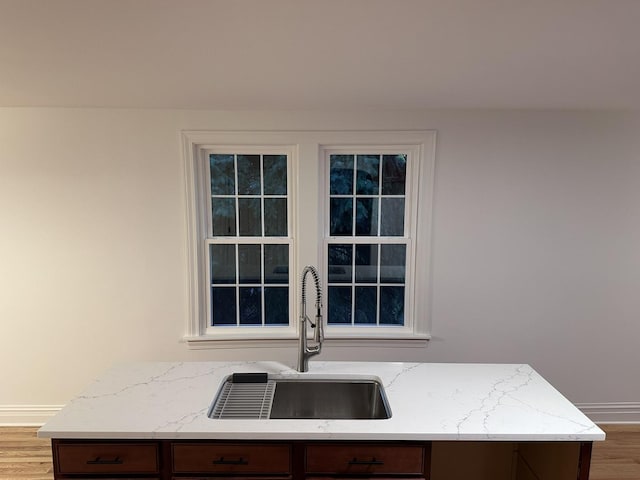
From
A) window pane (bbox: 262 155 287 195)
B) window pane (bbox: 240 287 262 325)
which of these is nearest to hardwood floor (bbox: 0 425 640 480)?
window pane (bbox: 240 287 262 325)

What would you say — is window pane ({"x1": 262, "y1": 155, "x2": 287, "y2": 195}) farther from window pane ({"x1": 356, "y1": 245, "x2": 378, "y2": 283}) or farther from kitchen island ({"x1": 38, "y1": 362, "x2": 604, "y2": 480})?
kitchen island ({"x1": 38, "y1": 362, "x2": 604, "y2": 480})

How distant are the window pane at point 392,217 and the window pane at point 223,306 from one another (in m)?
1.29

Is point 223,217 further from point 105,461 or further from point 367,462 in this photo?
point 367,462

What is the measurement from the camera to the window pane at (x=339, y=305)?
11.0 feet

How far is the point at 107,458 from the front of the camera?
1616 mm

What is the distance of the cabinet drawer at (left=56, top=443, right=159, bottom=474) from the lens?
5.28 ft

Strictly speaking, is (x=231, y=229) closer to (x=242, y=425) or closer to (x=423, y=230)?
(x=423, y=230)

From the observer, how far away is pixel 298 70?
228 cm

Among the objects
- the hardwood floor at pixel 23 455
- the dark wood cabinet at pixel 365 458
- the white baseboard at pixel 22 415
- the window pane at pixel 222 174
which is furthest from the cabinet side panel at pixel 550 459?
the white baseboard at pixel 22 415

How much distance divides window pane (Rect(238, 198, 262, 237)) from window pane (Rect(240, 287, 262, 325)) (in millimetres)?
446

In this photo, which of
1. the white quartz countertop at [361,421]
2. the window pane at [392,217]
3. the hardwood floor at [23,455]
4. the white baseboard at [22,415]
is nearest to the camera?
the white quartz countertop at [361,421]

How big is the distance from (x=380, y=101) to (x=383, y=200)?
0.77 meters

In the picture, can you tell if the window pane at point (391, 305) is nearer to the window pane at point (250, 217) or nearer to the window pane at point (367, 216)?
the window pane at point (367, 216)

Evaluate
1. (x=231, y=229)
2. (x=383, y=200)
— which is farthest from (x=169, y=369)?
(x=383, y=200)
